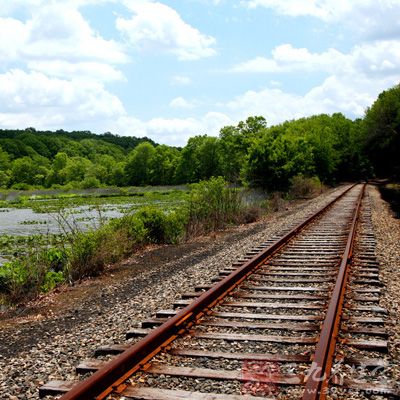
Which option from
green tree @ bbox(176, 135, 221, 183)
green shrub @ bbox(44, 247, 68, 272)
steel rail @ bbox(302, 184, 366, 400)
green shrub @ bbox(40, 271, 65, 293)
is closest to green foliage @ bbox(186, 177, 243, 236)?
green shrub @ bbox(44, 247, 68, 272)

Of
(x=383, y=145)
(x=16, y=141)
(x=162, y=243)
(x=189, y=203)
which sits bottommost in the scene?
(x=162, y=243)

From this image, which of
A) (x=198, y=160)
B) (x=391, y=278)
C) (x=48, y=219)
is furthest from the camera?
(x=198, y=160)

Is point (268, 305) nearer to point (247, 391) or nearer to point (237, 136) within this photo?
point (247, 391)

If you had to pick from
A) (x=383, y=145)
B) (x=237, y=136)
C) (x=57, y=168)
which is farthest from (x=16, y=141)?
(x=383, y=145)

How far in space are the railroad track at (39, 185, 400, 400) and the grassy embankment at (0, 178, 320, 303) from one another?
4.45m

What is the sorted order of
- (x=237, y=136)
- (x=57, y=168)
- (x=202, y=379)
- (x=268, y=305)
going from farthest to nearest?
(x=57, y=168), (x=237, y=136), (x=268, y=305), (x=202, y=379)

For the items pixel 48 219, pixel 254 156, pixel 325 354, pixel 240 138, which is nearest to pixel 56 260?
pixel 325 354

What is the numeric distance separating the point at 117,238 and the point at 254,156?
27551mm

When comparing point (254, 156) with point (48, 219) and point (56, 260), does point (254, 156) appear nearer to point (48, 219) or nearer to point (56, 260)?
point (48, 219)

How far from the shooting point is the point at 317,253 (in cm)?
1124

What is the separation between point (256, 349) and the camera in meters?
5.11

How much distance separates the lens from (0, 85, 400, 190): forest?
4044 cm

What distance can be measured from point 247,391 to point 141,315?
9.74 feet

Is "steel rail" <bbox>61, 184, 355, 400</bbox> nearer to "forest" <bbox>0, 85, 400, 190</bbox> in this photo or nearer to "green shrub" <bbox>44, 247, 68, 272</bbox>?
"green shrub" <bbox>44, 247, 68, 272</bbox>
